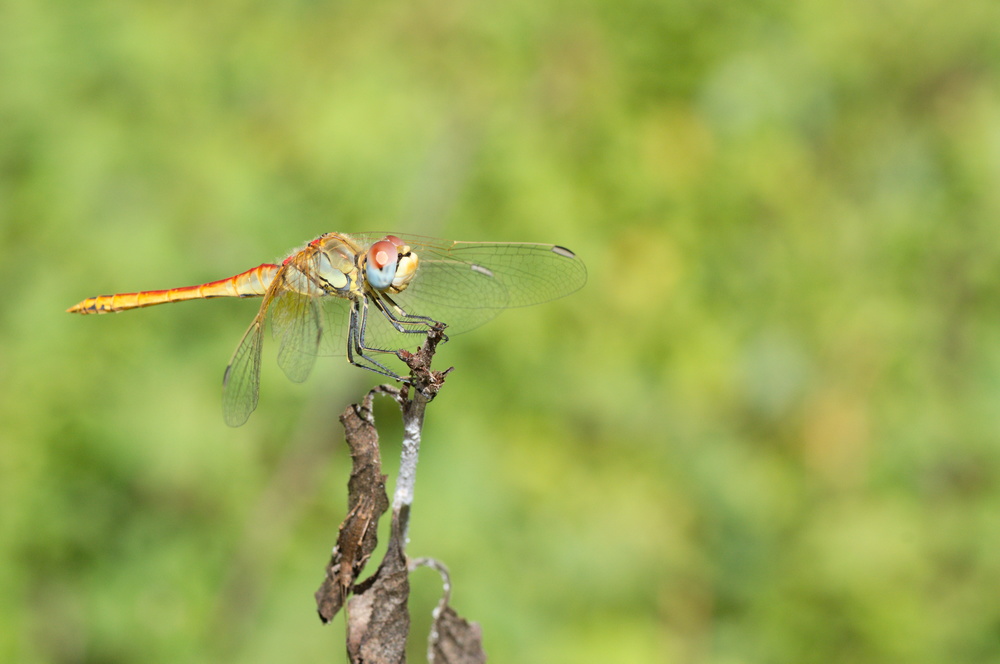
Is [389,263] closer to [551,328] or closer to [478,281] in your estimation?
[478,281]

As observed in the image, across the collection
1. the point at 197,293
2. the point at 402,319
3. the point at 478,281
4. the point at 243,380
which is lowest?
the point at 243,380

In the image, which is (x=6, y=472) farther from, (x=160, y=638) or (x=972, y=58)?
(x=972, y=58)

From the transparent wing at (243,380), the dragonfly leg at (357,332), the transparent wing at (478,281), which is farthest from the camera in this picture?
the transparent wing at (478,281)

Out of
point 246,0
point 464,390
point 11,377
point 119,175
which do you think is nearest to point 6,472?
point 11,377

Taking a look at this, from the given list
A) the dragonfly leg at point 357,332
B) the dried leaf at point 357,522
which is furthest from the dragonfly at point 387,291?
the dried leaf at point 357,522

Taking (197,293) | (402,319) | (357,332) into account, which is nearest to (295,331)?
(357,332)

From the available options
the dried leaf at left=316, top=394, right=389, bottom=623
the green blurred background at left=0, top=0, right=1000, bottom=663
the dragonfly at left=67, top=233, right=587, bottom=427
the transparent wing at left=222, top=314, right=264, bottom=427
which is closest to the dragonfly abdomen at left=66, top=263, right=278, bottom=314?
the dragonfly at left=67, top=233, right=587, bottom=427

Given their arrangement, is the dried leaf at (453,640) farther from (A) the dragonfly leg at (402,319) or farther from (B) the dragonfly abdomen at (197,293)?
(B) the dragonfly abdomen at (197,293)
